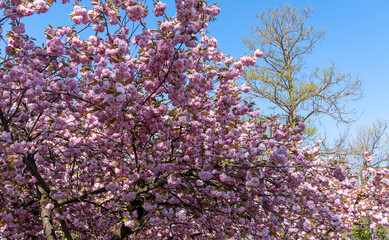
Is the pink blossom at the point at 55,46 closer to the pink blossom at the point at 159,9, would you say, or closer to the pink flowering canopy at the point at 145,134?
the pink flowering canopy at the point at 145,134

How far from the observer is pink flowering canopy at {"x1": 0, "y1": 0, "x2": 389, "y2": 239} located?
3.72 meters

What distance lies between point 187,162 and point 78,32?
2.44 meters

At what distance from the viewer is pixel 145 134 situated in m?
4.38

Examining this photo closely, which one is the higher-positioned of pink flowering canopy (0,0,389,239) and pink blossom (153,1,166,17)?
pink blossom (153,1,166,17)

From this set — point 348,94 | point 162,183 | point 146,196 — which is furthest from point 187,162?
point 348,94

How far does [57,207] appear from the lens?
4.36 m

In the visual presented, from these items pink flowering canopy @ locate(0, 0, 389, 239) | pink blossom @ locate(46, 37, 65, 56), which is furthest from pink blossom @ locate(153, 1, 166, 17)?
pink blossom @ locate(46, 37, 65, 56)

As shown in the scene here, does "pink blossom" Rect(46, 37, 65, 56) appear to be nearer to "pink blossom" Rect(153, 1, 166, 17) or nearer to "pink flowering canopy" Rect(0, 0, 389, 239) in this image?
"pink flowering canopy" Rect(0, 0, 389, 239)

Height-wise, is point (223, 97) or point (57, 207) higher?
point (223, 97)

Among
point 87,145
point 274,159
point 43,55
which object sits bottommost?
point 87,145

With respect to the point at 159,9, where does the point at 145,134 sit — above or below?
below

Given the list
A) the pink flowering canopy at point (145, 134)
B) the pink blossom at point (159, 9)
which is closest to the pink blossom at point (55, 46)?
the pink flowering canopy at point (145, 134)

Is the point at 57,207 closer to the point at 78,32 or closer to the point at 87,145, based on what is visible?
the point at 87,145

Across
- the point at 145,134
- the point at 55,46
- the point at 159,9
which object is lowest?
the point at 145,134
